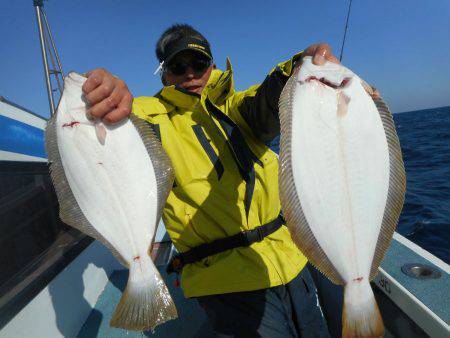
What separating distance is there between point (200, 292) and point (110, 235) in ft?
2.36

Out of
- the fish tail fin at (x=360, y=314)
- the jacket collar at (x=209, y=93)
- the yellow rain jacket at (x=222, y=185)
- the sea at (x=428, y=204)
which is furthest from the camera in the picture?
the sea at (x=428, y=204)

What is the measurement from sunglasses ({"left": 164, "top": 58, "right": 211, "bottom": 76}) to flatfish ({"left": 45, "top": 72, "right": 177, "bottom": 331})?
90 cm

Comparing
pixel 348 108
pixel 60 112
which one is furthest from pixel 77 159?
pixel 348 108

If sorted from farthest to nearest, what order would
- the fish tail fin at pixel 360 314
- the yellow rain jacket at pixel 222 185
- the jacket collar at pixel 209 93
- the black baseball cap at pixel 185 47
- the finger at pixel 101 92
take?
the black baseball cap at pixel 185 47 < the jacket collar at pixel 209 93 < the yellow rain jacket at pixel 222 185 < the finger at pixel 101 92 < the fish tail fin at pixel 360 314

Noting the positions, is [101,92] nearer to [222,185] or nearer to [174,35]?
[222,185]

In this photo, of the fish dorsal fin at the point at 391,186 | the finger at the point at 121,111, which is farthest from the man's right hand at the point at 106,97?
the fish dorsal fin at the point at 391,186

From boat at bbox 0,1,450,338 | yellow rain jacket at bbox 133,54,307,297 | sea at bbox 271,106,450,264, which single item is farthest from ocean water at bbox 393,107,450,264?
yellow rain jacket at bbox 133,54,307,297

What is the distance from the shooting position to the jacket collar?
79.7 inches

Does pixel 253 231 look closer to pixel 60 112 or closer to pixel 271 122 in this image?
pixel 271 122

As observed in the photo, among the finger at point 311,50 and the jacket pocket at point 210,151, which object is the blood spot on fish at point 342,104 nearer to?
the finger at point 311,50

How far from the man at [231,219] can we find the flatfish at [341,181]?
1.41 ft

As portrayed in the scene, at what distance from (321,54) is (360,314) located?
46.5 inches

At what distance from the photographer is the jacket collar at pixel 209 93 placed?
2024 millimetres

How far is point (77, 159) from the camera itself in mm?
1514
